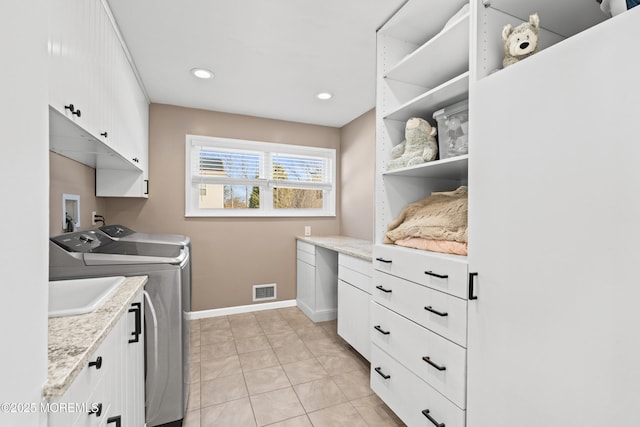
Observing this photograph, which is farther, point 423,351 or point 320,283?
point 320,283

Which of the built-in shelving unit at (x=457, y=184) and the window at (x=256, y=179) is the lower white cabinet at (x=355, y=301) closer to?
the built-in shelving unit at (x=457, y=184)

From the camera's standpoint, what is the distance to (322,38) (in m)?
1.91

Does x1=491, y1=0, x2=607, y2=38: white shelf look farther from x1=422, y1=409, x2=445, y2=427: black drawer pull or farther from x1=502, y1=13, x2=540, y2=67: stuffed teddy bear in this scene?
x1=422, y1=409, x2=445, y2=427: black drawer pull

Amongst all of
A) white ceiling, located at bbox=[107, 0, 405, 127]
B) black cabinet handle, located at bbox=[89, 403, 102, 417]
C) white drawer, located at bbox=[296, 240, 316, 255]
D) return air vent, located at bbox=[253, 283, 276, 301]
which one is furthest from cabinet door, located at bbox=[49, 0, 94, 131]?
return air vent, located at bbox=[253, 283, 276, 301]

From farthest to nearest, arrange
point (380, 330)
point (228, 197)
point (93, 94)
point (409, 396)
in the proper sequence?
point (228, 197) < point (380, 330) < point (409, 396) < point (93, 94)

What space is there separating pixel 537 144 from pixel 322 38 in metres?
1.50

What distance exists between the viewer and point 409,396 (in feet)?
4.92

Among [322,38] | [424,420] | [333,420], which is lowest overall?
[333,420]

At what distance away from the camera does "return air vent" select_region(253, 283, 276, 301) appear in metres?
3.43

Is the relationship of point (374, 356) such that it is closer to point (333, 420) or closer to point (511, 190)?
point (333, 420)

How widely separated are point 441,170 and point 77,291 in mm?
1891

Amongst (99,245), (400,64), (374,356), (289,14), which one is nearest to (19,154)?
(99,245)

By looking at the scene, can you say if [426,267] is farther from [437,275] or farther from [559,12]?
[559,12]

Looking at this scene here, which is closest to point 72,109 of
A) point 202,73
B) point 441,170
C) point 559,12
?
point 202,73
